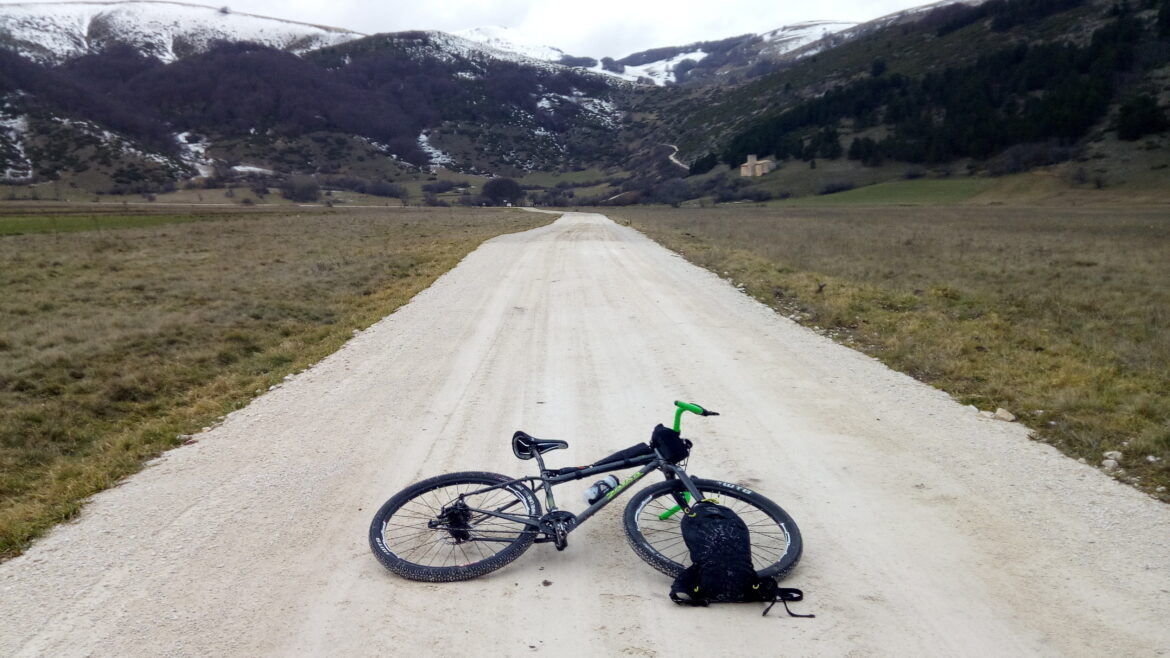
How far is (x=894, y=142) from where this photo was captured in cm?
10912

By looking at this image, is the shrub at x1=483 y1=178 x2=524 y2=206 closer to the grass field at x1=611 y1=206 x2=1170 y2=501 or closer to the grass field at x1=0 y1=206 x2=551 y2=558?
the grass field at x1=611 y1=206 x2=1170 y2=501

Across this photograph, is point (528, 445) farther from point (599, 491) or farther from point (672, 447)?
point (672, 447)

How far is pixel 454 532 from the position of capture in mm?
4172

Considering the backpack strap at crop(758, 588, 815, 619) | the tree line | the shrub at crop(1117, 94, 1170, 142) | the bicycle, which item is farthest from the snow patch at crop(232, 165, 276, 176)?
the backpack strap at crop(758, 588, 815, 619)

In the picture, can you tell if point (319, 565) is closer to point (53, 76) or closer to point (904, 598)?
point (904, 598)

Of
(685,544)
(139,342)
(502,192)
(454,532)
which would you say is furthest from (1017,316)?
(502,192)

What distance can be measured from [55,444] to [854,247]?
27.4 meters

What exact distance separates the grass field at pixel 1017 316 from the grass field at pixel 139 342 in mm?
8719

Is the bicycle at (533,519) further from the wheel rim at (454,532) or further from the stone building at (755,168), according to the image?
the stone building at (755,168)

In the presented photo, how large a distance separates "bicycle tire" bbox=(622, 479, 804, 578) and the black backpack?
18 centimetres

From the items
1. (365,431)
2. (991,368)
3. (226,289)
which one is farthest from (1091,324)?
(226,289)

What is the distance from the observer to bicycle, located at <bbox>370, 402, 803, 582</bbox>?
13.0ft

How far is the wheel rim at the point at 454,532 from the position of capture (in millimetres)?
4105

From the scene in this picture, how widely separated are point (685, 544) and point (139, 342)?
427 inches
